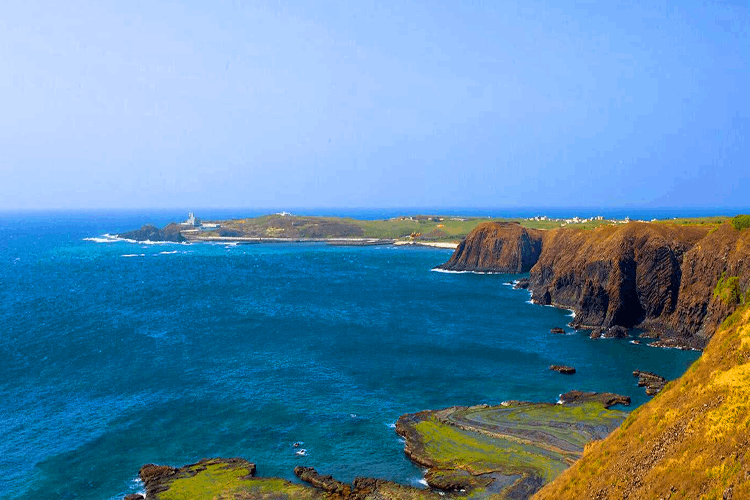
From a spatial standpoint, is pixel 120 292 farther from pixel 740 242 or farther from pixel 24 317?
pixel 740 242

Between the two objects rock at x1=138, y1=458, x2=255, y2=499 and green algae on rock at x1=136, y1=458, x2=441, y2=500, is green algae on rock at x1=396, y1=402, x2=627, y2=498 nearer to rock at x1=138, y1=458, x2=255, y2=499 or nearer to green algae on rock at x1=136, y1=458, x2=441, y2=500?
green algae on rock at x1=136, y1=458, x2=441, y2=500

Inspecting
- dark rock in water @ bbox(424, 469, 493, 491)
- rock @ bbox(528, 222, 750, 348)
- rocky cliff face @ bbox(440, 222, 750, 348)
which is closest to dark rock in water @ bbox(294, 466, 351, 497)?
dark rock in water @ bbox(424, 469, 493, 491)

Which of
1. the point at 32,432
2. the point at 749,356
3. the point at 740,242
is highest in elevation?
the point at 740,242

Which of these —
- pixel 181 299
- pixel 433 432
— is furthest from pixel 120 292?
pixel 433 432

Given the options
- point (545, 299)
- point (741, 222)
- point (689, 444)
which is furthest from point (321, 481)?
point (545, 299)

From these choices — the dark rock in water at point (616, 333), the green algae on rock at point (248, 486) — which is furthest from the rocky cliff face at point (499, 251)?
the green algae on rock at point (248, 486)

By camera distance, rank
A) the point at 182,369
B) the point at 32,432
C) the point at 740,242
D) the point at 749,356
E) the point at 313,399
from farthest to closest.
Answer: the point at 740,242
the point at 182,369
the point at 313,399
the point at 32,432
the point at 749,356

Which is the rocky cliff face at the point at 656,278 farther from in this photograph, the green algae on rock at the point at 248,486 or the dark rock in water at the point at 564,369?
the green algae on rock at the point at 248,486
